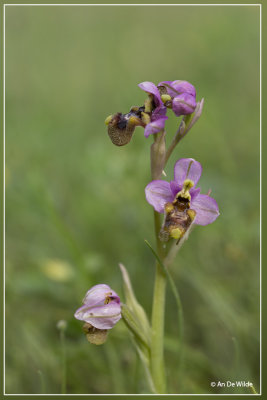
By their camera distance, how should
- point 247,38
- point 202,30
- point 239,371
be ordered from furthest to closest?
point 202,30 < point 247,38 < point 239,371

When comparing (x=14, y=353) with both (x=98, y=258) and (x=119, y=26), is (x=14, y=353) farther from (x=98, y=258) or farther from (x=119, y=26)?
(x=119, y=26)

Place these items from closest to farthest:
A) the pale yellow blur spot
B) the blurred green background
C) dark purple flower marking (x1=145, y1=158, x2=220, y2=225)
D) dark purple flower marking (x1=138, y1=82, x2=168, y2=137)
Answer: dark purple flower marking (x1=138, y1=82, x2=168, y2=137), dark purple flower marking (x1=145, y1=158, x2=220, y2=225), the blurred green background, the pale yellow blur spot

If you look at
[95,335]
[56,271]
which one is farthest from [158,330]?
[56,271]

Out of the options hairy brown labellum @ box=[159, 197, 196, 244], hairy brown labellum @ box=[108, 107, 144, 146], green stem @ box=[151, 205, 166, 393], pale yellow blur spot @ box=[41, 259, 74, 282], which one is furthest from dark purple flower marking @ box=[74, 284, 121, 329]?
pale yellow blur spot @ box=[41, 259, 74, 282]

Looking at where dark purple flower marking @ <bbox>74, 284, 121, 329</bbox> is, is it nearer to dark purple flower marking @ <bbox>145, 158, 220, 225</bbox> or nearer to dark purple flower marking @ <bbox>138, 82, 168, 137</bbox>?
dark purple flower marking @ <bbox>145, 158, 220, 225</bbox>

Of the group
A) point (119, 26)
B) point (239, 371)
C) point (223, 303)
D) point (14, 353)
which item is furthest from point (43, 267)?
point (119, 26)
